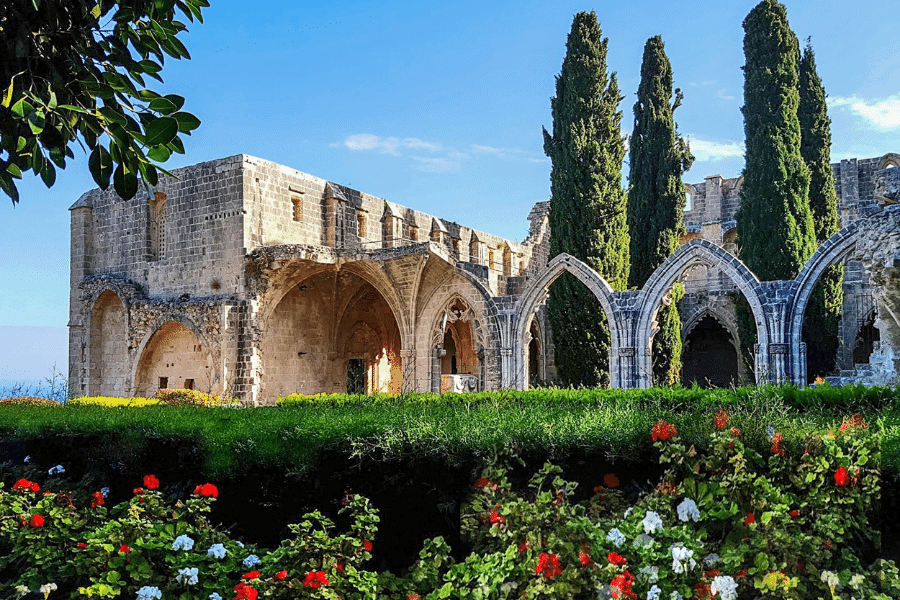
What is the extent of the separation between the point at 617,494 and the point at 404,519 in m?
1.26

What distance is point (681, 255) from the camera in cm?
1397

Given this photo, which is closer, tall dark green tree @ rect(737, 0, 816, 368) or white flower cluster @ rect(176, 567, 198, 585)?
white flower cluster @ rect(176, 567, 198, 585)

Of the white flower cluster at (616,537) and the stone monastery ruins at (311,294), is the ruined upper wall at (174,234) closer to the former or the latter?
the stone monastery ruins at (311,294)

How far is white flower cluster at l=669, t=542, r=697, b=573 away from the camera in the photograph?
10.7 ft

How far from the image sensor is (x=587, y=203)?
16.8 meters

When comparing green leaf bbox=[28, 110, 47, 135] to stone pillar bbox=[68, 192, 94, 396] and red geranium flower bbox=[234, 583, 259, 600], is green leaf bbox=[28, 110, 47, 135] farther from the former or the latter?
stone pillar bbox=[68, 192, 94, 396]

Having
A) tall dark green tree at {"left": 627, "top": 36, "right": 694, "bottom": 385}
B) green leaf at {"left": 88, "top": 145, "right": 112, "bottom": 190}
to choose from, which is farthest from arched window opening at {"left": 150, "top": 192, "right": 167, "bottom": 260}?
green leaf at {"left": 88, "top": 145, "right": 112, "bottom": 190}

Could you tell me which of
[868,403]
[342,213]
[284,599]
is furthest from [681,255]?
[284,599]

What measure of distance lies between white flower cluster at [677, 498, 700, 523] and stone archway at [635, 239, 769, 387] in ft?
34.5

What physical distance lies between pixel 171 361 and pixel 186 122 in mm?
16166

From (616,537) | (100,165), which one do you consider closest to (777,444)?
(616,537)

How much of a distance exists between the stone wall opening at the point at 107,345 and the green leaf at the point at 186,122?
17.4 metres

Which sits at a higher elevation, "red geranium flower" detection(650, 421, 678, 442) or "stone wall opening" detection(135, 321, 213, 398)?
"stone wall opening" detection(135, 321, 213, 398)

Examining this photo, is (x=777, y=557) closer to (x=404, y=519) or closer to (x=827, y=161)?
(x=404, y=519)
